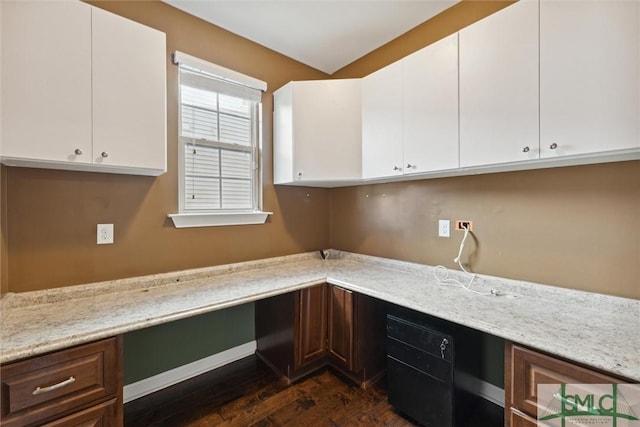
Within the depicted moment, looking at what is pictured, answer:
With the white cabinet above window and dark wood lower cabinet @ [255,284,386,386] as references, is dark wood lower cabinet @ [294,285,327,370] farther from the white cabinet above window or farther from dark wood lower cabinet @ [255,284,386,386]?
the white cabinet above window

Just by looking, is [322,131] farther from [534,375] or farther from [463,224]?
[534,375]

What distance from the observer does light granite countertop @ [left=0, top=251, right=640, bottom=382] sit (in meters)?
1.04

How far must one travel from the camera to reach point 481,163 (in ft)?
4.87

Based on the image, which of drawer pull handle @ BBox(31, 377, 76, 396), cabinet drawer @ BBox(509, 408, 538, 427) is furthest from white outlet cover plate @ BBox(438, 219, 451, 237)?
drawer pull handle @ BBox(31, 377, 76, 396)

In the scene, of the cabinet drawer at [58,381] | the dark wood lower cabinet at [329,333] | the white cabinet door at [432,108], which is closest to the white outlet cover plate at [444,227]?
the white cabinet door at [432,108]

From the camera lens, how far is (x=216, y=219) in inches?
82.4

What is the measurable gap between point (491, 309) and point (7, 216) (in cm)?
252

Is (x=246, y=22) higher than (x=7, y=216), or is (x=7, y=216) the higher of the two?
(x=246, y=22)

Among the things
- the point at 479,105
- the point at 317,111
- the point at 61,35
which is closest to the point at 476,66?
the point at 479,105

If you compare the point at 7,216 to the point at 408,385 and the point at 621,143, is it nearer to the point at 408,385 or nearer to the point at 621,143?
the point at 408,385

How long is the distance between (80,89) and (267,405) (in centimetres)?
209

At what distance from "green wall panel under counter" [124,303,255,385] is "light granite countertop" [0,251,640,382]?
35 cm

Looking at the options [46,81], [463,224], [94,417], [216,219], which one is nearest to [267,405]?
[94,417]

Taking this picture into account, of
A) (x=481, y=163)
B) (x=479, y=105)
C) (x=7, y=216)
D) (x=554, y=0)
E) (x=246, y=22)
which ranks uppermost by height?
(x=246, y=22)
